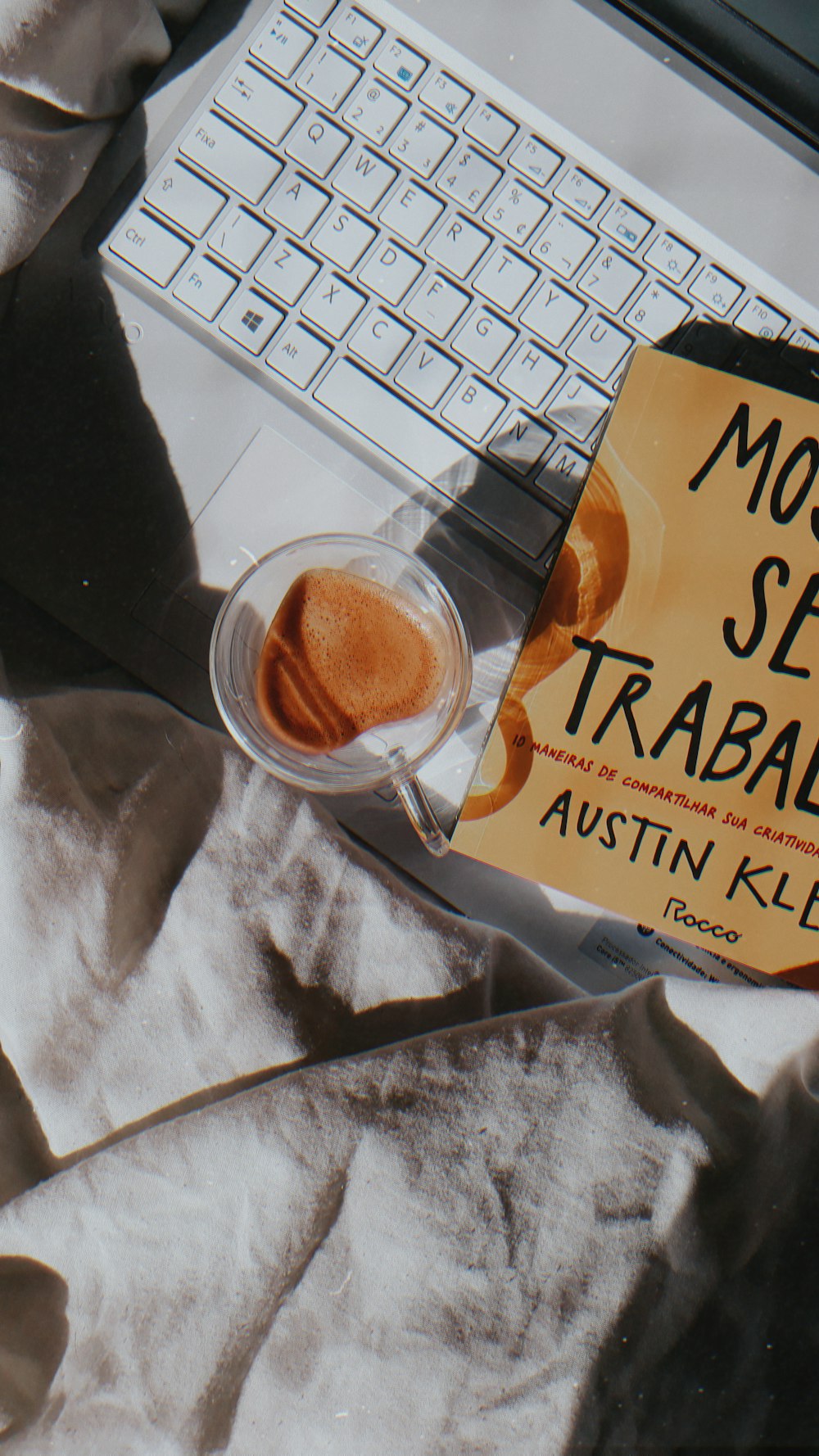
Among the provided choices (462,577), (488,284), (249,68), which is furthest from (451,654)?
(249,68)

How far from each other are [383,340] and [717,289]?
0.16m

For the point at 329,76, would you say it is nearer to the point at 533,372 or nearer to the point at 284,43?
the point at 284,43

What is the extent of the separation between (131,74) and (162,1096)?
49 centimetres

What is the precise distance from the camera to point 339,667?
461 millimetres

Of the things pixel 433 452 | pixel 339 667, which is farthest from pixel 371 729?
pixel 433 452

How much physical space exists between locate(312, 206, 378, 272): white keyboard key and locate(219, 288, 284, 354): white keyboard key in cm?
4

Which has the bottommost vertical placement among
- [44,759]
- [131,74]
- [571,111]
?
[44,759]

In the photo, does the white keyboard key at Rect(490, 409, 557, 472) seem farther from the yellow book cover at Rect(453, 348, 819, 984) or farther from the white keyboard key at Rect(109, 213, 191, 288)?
the white keyboard key at Rect(109, 213, 191, 288)

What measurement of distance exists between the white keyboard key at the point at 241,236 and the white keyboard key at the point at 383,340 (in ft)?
0.21

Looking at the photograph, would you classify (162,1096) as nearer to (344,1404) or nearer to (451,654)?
(344,1404)

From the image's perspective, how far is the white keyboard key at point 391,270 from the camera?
1.38ft

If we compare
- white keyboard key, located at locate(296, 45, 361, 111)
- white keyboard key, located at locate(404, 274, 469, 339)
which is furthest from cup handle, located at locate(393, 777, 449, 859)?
white keyboard key, located at locate(296, 45, 361, 111)

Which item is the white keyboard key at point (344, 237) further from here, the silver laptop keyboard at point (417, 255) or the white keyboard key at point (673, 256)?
the white keyboard key at point (673, 256)

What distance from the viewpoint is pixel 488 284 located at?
0.42 metres
